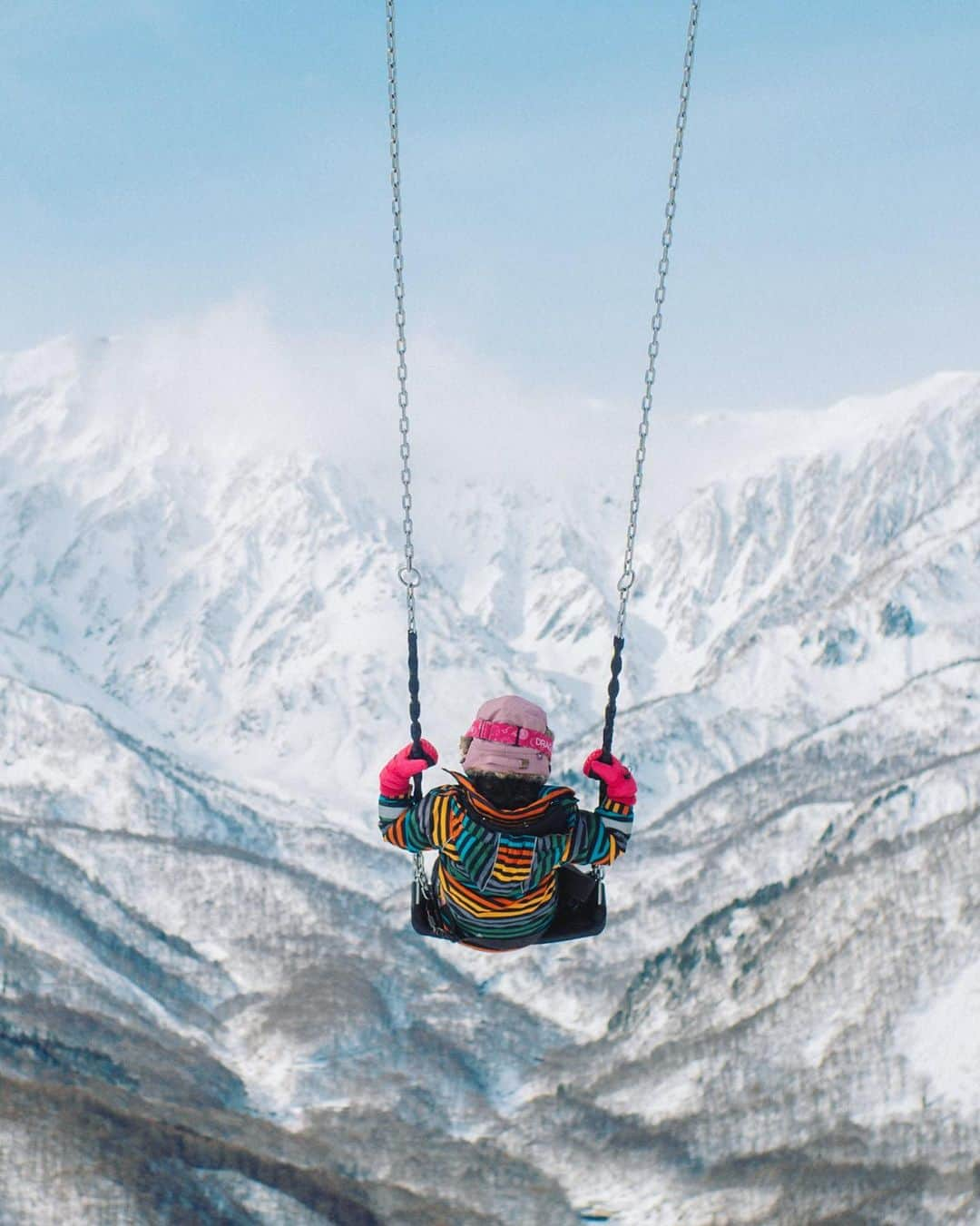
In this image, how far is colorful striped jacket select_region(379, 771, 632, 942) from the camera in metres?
22.4

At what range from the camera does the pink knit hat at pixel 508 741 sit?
71.2 feet

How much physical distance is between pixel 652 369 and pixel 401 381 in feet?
13.5

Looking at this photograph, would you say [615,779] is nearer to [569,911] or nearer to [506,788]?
[506,788]

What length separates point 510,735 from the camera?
21.7 m

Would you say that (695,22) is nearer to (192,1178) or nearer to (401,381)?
(401,381)

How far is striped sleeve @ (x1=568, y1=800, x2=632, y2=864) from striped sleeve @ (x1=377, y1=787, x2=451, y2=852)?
2003mm

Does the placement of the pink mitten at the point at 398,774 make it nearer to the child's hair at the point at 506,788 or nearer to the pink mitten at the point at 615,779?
the child's hair at the point at 506,788

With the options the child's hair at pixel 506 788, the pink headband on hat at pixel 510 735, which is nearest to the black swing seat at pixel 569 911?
the child's hair at pixel 506 788

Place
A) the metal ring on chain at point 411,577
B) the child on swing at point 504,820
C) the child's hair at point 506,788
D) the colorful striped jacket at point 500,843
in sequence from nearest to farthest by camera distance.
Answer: the child on swing at point 504,820
the child's hair at point 506,788
the colorful striped jacket at point 500,843
the metal ring on chain at point 411,577

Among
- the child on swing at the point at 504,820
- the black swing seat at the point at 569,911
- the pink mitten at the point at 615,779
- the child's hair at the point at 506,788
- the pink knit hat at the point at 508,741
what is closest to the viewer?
the pink knit hat at the point at 508,741

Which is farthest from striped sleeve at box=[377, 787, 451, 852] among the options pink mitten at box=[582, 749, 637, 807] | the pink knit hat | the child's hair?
pink mitten at box=[582, 749, 637, 807]

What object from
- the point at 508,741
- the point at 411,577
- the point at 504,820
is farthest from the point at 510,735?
the point at 411,577

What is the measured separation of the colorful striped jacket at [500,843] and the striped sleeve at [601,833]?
0.04 feet

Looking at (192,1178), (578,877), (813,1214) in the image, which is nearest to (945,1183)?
(813,1214)
